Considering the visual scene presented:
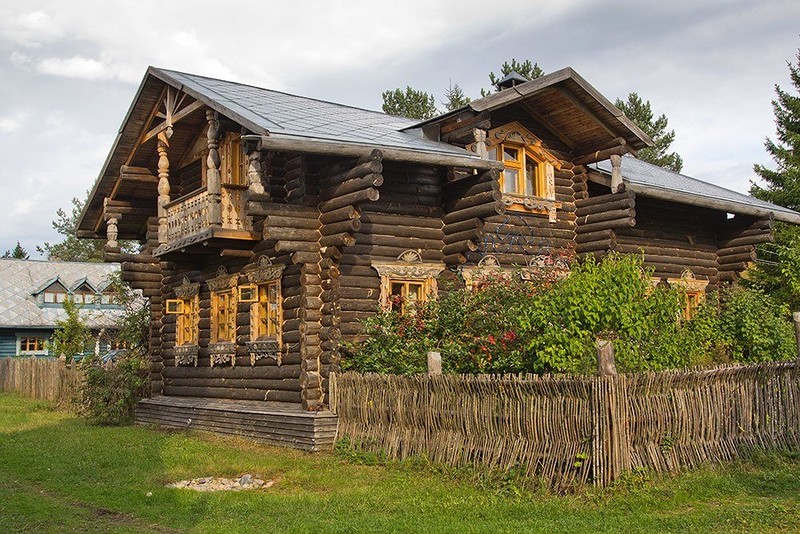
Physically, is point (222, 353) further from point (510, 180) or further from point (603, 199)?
point (603, 199)

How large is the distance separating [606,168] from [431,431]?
36.2 ft

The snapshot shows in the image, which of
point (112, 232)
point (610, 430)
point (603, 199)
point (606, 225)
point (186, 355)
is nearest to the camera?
point (610, 430)

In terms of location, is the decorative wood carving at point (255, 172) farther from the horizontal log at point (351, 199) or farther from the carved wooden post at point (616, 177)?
the carved wooden post at point (616, 177)

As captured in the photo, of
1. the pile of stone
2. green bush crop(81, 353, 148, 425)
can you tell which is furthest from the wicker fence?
the pile of stone

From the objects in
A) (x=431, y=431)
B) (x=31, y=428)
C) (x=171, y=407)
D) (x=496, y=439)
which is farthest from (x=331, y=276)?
(x=31, y=428)

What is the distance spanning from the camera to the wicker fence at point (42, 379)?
2598 centimetres

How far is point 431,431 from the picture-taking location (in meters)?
12.8

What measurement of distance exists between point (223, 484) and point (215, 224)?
580 centimetres

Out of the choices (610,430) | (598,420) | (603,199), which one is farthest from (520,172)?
(610,430)

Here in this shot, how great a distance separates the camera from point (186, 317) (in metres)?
21.2

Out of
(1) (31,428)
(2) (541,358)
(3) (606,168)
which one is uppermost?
(3) (606,168)

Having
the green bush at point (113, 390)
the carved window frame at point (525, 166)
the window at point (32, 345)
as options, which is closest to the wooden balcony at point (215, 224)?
the green bush at point (113, 390)

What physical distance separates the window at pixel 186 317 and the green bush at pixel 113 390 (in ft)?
5.54

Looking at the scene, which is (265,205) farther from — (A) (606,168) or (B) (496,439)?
(A) (606,168)
